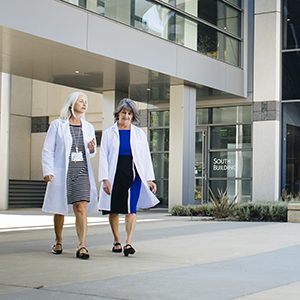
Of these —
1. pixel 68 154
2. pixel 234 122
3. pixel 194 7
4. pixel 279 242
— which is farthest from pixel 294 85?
pixel 68 154

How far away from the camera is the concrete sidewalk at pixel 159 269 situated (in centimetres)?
397

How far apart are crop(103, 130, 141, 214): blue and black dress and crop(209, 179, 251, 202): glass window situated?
1346 cm

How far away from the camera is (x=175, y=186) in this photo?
16.9 m

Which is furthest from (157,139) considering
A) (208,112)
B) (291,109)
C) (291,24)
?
(291,24)

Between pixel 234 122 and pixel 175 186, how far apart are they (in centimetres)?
462

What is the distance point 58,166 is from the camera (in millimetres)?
6289

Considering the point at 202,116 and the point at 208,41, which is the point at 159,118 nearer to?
the point at 202,116

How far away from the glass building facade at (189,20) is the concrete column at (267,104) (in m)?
0.89

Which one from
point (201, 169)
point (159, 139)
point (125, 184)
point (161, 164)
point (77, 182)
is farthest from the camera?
point (159, 139)

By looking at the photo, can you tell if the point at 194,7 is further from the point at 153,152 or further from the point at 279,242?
the point at 279,242

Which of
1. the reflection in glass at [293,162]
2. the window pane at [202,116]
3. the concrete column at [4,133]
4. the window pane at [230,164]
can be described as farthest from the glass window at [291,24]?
the concrete column at [4,133]

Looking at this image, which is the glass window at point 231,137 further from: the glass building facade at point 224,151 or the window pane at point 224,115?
the window pane at point 224,115

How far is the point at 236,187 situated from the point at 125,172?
14100 millimetres

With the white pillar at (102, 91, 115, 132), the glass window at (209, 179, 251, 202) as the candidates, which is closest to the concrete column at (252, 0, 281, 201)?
the glass window at (209, 179, 251, 202)
